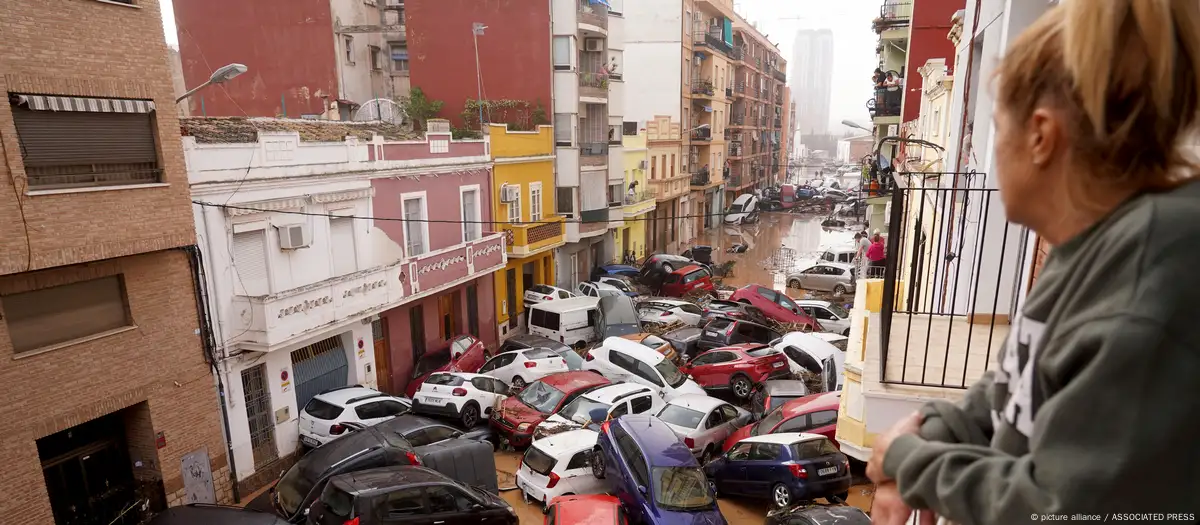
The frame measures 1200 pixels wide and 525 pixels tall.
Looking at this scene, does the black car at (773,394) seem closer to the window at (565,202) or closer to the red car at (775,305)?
the red car at (775,305)

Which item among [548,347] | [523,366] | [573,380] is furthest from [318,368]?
[573,380]

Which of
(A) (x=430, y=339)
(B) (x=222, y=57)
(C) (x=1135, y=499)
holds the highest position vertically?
(B) (x=222, y=57)

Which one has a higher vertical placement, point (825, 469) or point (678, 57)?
point (678, 57)

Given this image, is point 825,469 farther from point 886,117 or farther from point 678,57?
point 678,57

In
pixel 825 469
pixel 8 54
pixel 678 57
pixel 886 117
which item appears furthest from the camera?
pixel 678 57

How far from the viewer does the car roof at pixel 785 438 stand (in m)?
10.9

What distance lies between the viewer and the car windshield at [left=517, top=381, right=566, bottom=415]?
14.0 meters

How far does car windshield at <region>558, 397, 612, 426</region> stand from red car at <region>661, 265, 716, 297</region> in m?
12.6

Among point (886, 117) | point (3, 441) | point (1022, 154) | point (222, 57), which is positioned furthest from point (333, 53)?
point (1022, 154)

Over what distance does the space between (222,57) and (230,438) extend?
58.4ft

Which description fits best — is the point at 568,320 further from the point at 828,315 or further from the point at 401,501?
the point at 401,501

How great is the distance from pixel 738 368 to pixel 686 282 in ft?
32.9

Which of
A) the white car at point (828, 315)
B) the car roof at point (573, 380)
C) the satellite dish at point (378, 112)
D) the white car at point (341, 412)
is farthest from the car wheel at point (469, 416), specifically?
the white car at point (828, 315)

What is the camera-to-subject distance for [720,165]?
4778cm
